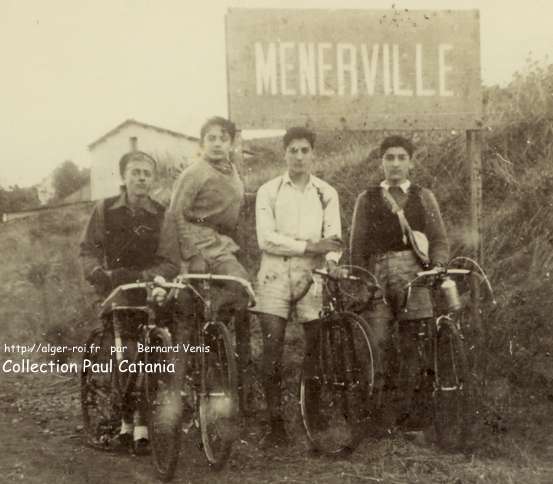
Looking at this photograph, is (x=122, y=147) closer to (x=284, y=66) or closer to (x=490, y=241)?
(x=284, y=66)

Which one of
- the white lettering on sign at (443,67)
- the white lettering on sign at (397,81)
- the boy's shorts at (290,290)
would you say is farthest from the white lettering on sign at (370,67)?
the boy's shorts at (290,290)

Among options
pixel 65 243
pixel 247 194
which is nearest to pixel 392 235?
pixel 247 194

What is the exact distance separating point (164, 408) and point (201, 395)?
21cm

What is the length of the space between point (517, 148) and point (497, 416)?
311cm

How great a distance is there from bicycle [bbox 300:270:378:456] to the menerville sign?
1309 millimetres

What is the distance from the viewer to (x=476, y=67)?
522 centimetres

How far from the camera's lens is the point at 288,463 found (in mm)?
4031

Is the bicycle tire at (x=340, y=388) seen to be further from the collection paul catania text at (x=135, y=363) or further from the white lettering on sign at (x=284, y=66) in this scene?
the white lettering on sign at (x=284, y=66)

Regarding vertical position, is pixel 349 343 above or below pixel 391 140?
below

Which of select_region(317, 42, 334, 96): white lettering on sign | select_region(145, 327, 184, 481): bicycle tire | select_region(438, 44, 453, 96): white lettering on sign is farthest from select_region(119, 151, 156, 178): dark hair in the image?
select_region(438, 44, 453, 96): white lettering on sign

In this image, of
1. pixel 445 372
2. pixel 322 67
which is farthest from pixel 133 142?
pixel 445 372

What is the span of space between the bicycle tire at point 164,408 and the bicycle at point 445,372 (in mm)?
1438

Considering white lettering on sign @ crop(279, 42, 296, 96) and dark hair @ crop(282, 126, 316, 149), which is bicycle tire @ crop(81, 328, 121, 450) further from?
white lettering on sign @ crop(279, 42, 296, 96)

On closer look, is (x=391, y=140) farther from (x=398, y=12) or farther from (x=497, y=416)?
(x=497, y=416)
